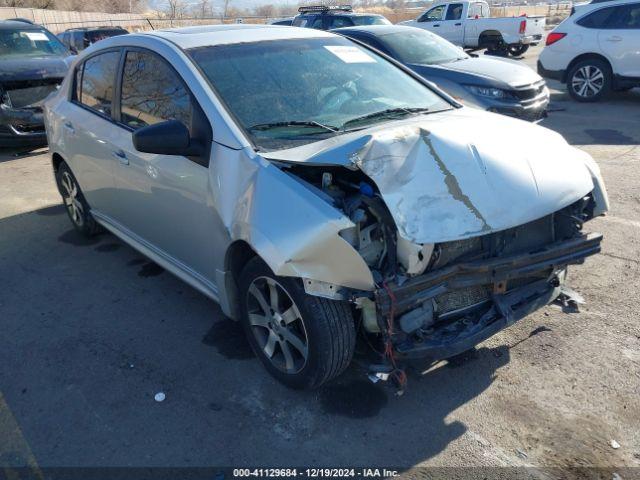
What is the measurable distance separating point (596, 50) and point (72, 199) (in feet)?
31.3

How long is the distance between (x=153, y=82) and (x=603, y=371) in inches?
131

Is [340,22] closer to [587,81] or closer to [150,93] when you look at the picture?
[587,81]

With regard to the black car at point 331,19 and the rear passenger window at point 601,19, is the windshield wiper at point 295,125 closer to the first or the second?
the rear passenger window at point 601,19

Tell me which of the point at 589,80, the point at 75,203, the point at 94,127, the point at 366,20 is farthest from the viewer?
the point at 366,20

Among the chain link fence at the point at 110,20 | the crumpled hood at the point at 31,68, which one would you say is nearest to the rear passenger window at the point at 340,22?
the crumpled hood at the point at 31,68

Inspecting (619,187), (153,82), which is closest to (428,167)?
(153,82)

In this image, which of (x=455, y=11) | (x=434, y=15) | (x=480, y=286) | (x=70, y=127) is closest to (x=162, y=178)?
(x=70, y=127)

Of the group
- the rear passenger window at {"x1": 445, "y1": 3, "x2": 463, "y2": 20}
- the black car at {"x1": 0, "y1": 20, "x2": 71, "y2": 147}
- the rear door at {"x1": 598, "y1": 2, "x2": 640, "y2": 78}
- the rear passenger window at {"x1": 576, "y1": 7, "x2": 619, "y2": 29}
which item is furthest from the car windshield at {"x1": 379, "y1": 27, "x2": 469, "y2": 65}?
the rear passenger window at {"x1": 445, "y1": 3, "x2": 463, "y2": 20}

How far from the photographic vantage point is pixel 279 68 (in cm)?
361

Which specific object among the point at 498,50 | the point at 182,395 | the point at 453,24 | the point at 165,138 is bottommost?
the point at 182,395

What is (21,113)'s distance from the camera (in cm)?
859

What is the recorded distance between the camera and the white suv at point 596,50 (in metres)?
10.0

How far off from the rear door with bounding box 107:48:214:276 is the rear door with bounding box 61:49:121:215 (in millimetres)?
180

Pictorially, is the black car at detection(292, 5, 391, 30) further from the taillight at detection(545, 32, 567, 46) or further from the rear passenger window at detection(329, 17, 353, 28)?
the taillight at detection(545, 32, 567, 46)
